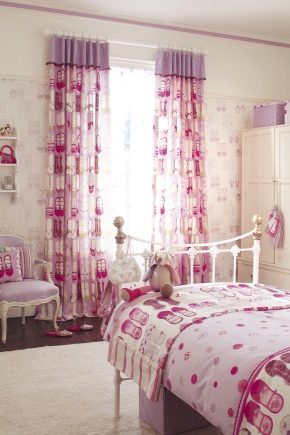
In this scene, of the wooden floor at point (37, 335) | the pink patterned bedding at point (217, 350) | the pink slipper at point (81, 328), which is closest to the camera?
the pink patterned bedding at point (217, 350)

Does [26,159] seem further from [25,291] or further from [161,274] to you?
[161,274]

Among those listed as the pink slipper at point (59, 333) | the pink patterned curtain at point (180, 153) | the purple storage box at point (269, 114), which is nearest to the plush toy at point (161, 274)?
the pink slipper at point (59, 333)

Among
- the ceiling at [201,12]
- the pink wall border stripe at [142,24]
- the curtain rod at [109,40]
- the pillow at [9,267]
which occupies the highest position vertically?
the ceiling at [201,12]

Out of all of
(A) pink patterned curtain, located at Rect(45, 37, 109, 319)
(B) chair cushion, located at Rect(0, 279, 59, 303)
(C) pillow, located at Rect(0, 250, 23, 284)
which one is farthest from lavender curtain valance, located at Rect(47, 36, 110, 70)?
(B) chair cushion, located at Rect(0, 279, 59, 303)

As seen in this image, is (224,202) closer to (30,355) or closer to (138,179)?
(138,179)

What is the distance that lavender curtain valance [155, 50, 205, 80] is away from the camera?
5867 millimetres

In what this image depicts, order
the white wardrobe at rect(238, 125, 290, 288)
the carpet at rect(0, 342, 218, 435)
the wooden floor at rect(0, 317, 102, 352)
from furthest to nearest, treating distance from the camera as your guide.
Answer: the white wardrobe at rect(238, 125, 290, 288), the wooden floor at rect(0, 317, 102, 352), the carpet at rect(0, 342, 218, 435)

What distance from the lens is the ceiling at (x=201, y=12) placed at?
5.32 metres

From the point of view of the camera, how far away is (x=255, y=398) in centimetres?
189

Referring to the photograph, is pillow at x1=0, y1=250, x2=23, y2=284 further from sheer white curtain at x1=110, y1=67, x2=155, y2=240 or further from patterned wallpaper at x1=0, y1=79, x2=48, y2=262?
sheer white curtain at x1=110, y1=67, x2=155, y2=240

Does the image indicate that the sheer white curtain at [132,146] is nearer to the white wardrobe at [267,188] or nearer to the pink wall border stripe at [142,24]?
the pink wall border stripe at [142,24]

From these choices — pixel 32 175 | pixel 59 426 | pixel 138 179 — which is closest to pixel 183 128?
pixel 138 179

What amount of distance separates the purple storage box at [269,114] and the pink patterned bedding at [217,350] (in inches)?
124

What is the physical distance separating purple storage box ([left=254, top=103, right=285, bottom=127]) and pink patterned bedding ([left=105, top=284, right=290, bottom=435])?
314 centimetres
